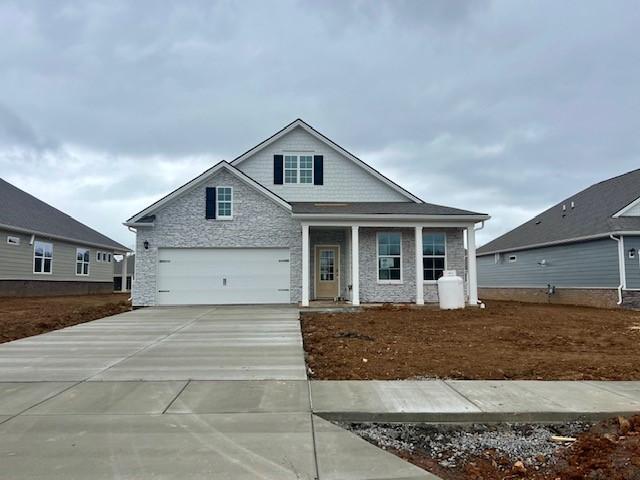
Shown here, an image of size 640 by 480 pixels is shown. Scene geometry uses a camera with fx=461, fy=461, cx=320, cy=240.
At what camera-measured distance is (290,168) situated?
62.5 feet

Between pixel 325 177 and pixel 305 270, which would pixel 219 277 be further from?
pixel 325 177

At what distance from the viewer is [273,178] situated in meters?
18.9

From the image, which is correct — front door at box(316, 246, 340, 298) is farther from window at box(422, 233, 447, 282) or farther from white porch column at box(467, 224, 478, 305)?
white porch column at box(467, 224, 478, 305)

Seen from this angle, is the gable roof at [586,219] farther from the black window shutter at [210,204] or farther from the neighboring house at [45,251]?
the neighboring house at [45,251]

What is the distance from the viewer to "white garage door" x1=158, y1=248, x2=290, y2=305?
53.7 feet

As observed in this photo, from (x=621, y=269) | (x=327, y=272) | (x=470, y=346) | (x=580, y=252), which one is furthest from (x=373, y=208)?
(x=580, y=252)

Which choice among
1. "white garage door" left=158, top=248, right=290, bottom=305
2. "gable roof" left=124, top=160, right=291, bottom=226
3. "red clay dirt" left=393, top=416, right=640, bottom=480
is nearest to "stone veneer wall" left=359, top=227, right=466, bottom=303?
"white garage door" left=158, top=248, right=290, bottom=305

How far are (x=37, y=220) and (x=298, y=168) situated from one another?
14.6 m

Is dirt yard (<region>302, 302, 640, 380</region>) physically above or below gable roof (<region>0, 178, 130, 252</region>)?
below

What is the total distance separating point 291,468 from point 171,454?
3.35ft

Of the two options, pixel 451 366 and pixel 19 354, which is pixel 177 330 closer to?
pixel 19 354

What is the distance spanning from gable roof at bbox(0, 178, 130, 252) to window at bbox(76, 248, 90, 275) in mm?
686

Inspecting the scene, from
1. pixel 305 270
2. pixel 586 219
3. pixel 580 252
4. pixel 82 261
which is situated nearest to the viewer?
pixel 305 270

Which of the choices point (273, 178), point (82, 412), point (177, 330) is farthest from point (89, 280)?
point (82, 412)
